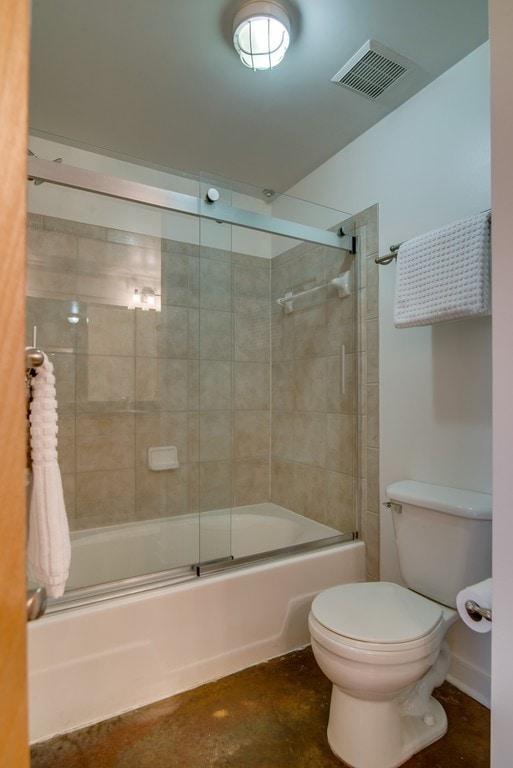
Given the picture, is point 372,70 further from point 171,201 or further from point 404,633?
point 404,633

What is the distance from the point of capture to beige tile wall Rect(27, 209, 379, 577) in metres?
2.09

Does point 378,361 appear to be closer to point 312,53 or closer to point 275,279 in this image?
point 275,279

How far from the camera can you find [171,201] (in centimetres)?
179

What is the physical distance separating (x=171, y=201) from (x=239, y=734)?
206 cm

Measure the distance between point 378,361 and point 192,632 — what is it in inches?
57.2

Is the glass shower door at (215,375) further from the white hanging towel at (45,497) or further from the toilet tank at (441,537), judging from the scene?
the white hanging towel at (45,497)

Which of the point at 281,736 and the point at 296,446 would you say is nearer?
the point at 281,736

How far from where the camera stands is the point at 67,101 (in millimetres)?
1866

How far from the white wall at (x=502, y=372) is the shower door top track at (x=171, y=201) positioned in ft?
4.26

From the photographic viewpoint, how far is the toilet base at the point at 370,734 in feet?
4.01

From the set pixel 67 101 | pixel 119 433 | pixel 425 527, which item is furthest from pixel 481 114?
pixel 119 433

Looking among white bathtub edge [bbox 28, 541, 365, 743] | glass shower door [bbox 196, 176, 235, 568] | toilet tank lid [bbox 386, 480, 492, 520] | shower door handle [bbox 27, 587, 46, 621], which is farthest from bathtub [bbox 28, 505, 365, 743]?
shower door handle [bbox 27, 587, 46, 621]

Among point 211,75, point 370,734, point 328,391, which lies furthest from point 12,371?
point 328,391

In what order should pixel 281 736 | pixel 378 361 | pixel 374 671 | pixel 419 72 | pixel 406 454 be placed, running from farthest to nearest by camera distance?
1. pixel 378 361
2. pixel 406 454
3. pixel 419 72
4. pixel 281 736
5. pixel 374 671
